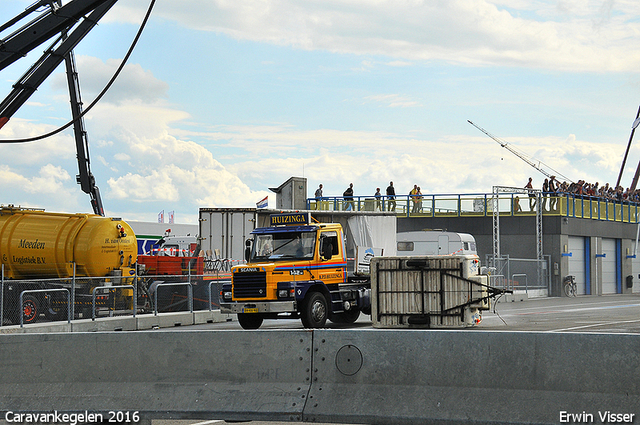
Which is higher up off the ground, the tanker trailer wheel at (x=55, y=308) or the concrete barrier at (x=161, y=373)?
the concrete barrier at (x=161, y=373)

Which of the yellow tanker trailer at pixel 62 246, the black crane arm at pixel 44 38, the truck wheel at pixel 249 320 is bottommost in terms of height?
the truck wheel at pixel 249 320

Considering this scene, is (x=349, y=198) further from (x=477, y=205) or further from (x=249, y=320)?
(x=249, y=320)

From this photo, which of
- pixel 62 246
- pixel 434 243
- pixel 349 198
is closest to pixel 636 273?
pixel 349 198

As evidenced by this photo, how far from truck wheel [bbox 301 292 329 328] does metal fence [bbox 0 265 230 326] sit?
188 inches

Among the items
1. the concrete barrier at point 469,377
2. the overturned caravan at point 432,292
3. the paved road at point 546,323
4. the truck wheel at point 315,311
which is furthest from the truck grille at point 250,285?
the concrete barrier at point 469,377

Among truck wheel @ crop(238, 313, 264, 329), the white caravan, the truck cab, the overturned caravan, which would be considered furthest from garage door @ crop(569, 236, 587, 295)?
truck wheel @ crop(238, 313, 264, 329)

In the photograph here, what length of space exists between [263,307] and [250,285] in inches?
24.6

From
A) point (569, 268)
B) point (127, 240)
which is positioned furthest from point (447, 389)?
point (569, 268)

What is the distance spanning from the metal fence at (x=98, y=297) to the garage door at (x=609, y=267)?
32393mm

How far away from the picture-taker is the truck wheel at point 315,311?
16969 millimetres

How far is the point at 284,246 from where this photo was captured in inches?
702

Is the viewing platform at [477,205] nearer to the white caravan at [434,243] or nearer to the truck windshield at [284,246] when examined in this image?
the white caravan at [434,243]

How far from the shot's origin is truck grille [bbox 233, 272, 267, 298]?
17.0 m

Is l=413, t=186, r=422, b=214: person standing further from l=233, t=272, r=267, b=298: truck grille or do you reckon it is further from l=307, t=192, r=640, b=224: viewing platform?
l=233, t=272, r=267, b=298: truck grille
